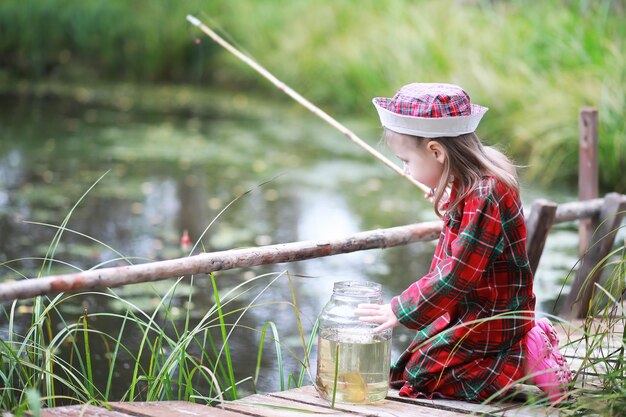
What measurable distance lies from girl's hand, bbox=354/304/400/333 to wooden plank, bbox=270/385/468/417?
21 cm

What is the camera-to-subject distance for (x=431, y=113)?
2.63 metres

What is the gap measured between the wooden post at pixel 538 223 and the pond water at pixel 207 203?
82cm

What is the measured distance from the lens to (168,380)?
3016 millimetres

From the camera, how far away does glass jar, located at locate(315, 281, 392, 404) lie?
2.69 m

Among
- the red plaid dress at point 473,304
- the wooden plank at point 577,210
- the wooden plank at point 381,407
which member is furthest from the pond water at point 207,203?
the wooden plank at point 577,210

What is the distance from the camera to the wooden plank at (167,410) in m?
2.55

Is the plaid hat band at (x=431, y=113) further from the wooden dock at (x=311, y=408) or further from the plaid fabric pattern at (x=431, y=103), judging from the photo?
the wooden dock at (x=311, y=408)

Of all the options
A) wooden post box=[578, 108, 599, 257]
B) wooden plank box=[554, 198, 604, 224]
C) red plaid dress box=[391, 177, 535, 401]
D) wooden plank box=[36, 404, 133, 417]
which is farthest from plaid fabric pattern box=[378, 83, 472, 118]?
wooden post box=[578, 108, 599, 257]

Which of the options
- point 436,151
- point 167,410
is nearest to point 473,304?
point 436,151

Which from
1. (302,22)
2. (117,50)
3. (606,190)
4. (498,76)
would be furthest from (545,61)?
(117,50)

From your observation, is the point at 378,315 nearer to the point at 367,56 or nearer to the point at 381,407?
the point at 381,407

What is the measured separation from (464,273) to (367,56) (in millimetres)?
10211

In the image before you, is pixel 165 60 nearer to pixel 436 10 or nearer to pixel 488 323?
pixel 436 10

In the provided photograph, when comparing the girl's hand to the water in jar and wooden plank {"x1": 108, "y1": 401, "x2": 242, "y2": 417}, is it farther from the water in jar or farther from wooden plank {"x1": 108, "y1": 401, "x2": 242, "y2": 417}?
wooden plank {"x1": 108, "y1": 401, "x2": 242, "y2": 417}
